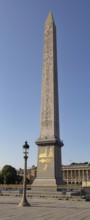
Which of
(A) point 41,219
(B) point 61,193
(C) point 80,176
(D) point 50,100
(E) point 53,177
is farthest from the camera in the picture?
(C) point 80,176

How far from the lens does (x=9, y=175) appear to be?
91.0 meters

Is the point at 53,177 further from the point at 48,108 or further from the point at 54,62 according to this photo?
the point at 54,62

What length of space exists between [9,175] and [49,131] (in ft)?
182

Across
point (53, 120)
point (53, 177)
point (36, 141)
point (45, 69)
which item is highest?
point (45, 69)

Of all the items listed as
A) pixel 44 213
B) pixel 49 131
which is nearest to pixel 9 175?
pixel 49 131

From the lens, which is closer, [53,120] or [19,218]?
[19,218]

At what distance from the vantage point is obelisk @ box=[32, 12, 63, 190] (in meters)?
37.7

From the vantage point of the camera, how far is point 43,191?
118 ft

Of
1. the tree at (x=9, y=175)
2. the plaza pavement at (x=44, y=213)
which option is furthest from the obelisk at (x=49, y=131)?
the tree at (x=9, y=175)

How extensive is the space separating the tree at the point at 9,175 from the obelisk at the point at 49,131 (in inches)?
2069

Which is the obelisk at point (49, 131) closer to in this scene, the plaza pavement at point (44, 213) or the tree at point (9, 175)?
the plaza pavement at point (44, 213)

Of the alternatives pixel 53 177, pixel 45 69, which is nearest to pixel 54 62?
pixel 45 69

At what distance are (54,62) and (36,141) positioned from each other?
34.9ft

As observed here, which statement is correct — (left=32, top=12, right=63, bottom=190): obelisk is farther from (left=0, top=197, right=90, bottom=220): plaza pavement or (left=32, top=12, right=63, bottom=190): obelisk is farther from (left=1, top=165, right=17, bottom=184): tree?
(left=1, top=165, right=17, bottom=184): tree
